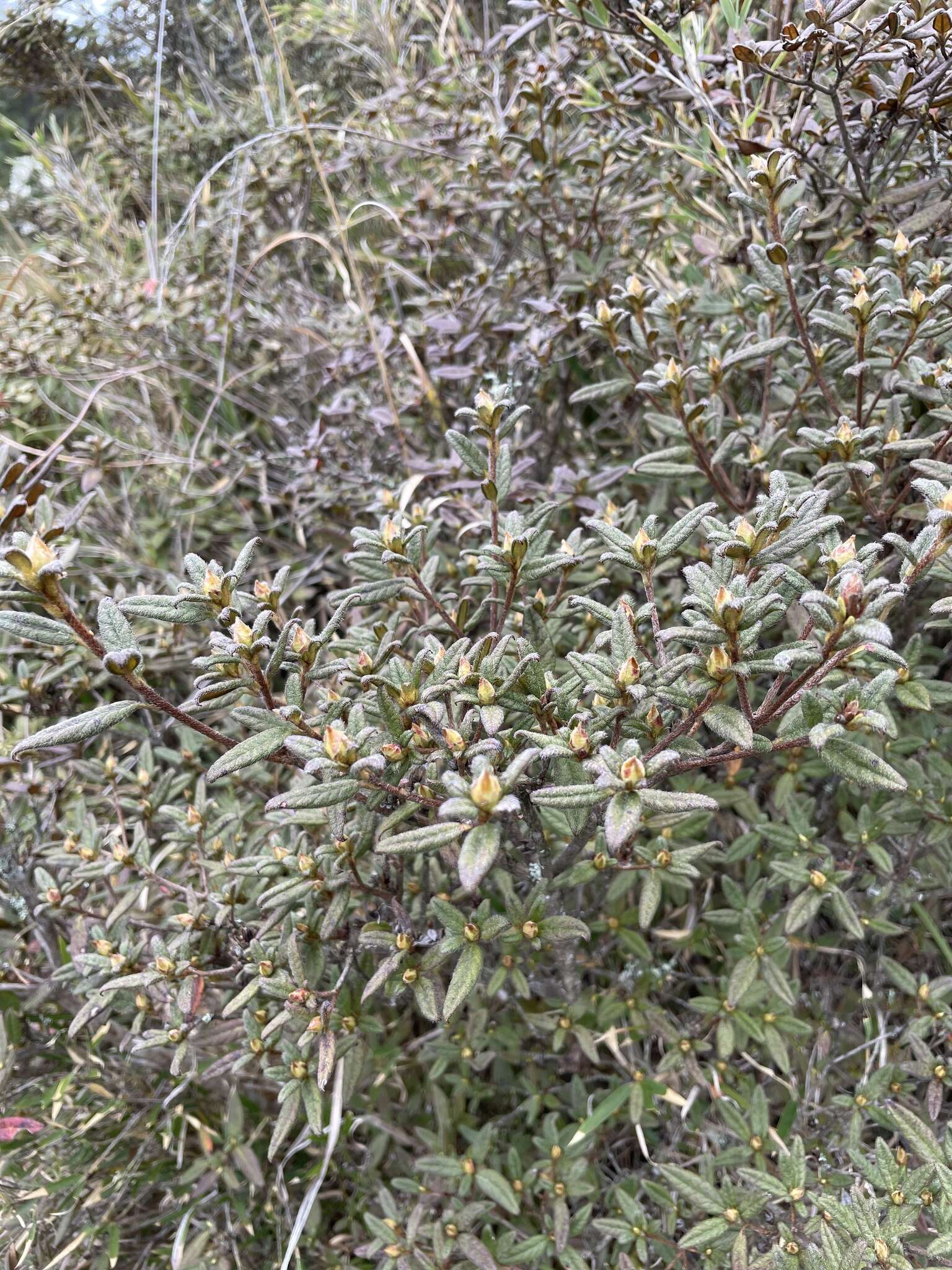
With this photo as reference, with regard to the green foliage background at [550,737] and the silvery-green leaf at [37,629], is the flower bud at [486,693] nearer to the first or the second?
the green foliage background at [550,737]

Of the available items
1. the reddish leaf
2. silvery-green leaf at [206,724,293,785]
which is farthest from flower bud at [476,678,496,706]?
the reddish leaf

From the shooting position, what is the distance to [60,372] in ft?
8.96

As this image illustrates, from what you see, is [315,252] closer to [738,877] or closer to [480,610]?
[480,610]

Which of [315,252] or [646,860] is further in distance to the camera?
[315,252]

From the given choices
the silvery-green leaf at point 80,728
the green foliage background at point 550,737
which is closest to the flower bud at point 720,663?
the green foliage background at point 550,737

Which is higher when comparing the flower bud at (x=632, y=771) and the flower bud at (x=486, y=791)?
the flower bud at (x=486, y=791)

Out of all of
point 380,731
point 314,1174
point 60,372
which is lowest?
point 314,1174

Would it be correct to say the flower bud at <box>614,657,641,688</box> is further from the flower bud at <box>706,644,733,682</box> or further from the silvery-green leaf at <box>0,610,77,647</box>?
the silvery-green leaf at <box>0,610,77,647</box>

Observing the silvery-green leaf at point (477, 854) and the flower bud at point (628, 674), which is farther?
the flower bud at point (628, 674)

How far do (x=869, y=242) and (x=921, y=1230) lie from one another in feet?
6.04

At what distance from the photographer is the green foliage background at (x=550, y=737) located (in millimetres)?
1233

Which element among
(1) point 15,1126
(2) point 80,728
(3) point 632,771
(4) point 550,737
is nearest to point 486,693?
(4) point 550,737

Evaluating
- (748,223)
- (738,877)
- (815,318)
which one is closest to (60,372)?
(748,223)

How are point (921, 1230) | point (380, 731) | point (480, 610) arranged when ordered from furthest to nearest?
point (480, 610), point (921, 1230), point (380, 731)
